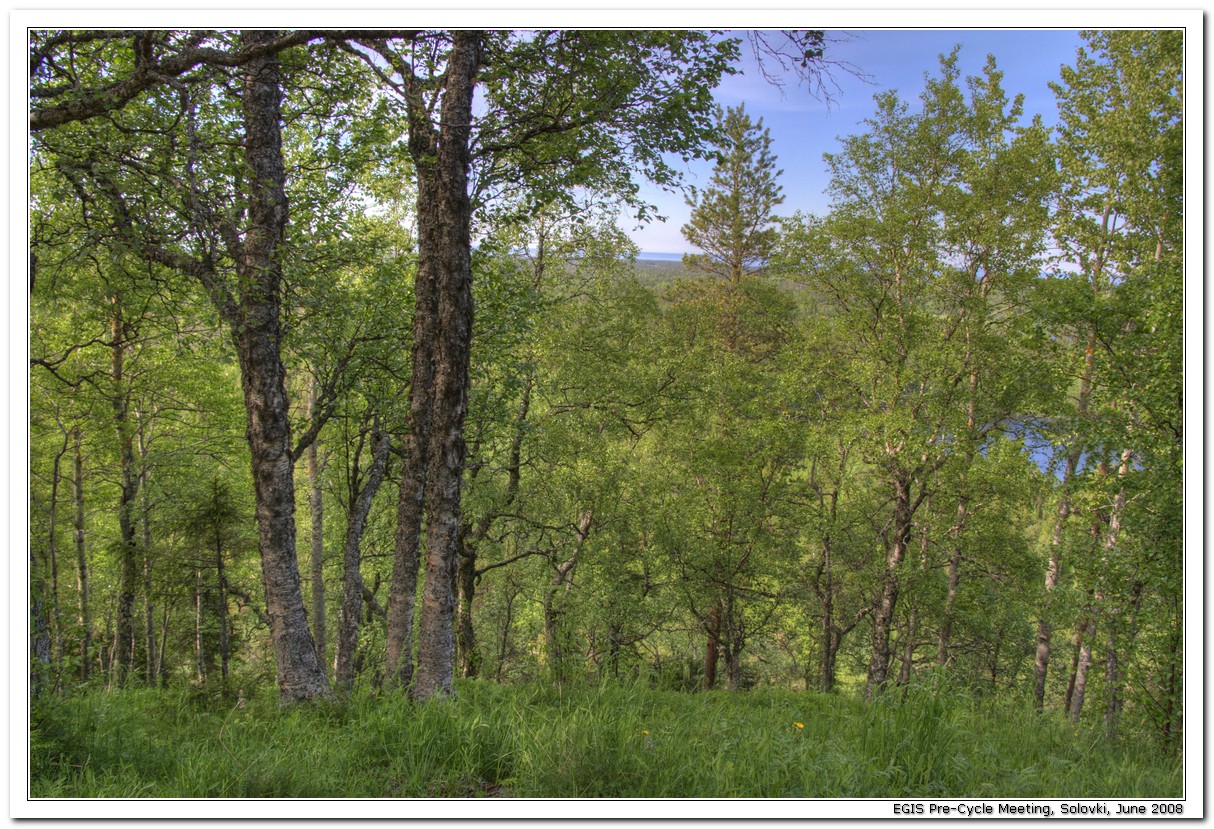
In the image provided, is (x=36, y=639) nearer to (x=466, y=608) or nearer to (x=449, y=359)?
(x=449, y=359)

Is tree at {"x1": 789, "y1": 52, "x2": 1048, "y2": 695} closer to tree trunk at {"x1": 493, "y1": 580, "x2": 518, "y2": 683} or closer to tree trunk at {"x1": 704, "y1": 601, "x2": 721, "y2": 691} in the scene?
tree trunk at {"x1": 704, "y1": 601, "x2": 721, "y2": 691}

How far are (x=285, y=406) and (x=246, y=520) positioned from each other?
732 cm

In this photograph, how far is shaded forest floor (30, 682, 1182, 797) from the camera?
3.35 metres

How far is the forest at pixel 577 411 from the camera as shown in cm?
399

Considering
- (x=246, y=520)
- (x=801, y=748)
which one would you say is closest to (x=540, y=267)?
(x=246, y=520)

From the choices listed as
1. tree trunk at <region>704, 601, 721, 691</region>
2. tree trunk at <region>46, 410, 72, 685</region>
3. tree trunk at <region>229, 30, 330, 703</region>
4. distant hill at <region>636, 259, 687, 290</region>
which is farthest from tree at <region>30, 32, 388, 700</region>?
distant hill at <region>636, 259, 687, 290</region>

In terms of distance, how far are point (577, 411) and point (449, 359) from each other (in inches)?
340

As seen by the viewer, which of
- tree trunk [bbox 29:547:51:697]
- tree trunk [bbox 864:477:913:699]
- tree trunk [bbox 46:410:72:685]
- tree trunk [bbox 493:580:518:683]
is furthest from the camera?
tree trunk [bbox 493:580:518:683]

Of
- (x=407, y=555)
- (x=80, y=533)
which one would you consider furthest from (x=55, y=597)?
(x=407, y=555)

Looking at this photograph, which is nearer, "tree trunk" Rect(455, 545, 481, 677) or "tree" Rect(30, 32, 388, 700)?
"tree" Rect(30, 32, 388, 700)

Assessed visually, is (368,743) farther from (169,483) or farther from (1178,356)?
(169,483)

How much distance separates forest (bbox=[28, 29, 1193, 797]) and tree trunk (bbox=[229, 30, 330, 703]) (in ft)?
0.13

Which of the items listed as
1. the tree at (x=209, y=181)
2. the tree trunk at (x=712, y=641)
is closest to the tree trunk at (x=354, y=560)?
the tree at (x=209, y=181)

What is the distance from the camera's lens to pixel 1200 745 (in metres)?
3.82
